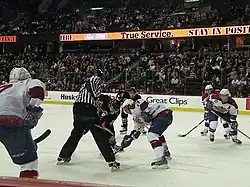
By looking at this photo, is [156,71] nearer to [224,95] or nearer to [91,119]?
[224,95]

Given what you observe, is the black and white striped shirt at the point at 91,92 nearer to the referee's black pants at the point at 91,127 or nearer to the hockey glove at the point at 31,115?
the referee's black pants at the point at 91,127

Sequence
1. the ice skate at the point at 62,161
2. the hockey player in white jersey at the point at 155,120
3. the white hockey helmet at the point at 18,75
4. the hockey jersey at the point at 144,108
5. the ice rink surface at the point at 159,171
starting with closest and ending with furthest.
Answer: the white hockey helmet at the point at 18,75
the ice rink surface at the point at 159,171
the hockey player in white jersey at the point at 155,120
the hockey jersey at the point at 144,108
the ice skate at the point at 62,161

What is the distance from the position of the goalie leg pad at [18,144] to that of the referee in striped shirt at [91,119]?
1.57 metres

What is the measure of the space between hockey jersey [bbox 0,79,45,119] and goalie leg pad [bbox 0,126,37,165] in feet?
0.43

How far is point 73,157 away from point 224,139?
319 cm

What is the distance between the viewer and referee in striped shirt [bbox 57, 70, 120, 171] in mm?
5152

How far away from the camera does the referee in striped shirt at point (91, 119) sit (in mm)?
5152

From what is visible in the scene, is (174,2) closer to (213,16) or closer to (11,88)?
(213,16)

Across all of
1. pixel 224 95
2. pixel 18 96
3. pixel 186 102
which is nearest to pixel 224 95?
pixel 224 95

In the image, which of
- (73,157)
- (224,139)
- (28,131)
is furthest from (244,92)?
(28,131)

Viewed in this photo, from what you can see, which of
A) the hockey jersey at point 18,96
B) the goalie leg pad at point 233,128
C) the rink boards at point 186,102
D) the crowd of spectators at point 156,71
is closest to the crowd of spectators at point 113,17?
the crowd of spectators at point 156,71

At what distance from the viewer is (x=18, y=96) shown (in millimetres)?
3662

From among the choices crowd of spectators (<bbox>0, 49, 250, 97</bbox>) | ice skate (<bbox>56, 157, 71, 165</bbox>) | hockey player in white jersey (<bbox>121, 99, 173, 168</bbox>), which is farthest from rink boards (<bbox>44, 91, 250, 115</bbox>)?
ice skate (<bbox>56, 157, 71, 165</bbox>)

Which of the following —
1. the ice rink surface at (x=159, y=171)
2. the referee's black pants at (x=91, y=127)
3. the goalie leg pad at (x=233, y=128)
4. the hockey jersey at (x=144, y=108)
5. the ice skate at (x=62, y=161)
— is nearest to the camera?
the ice rink surface at (x=159, y=171)
